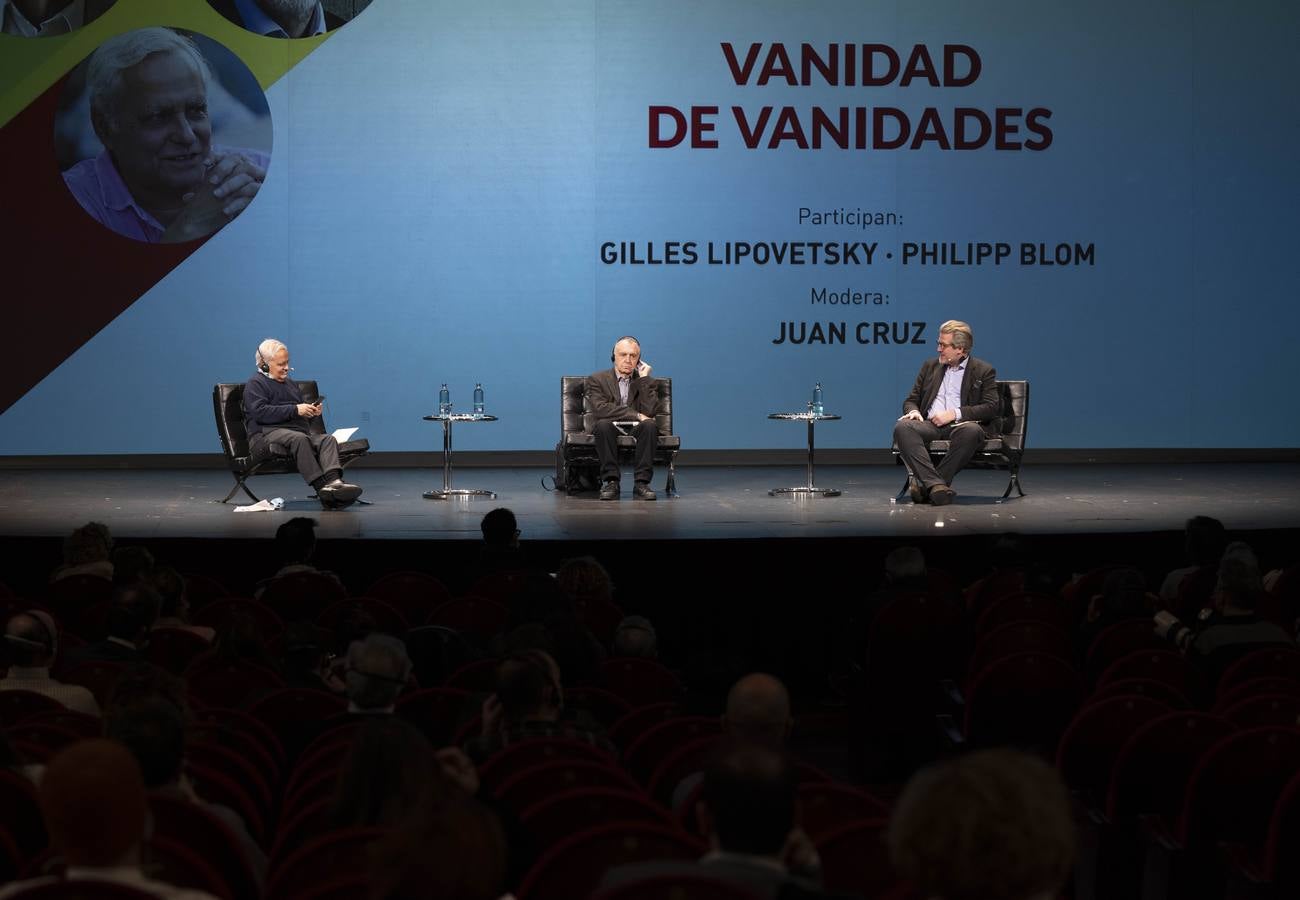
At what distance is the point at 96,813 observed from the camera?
74.5 inches

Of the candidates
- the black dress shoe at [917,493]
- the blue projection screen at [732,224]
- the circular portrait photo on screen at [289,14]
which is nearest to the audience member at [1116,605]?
the black dress shoe at [917,493]

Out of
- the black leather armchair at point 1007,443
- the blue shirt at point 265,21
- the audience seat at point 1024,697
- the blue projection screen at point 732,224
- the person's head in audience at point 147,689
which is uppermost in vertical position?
the blue shirt at point 265,21

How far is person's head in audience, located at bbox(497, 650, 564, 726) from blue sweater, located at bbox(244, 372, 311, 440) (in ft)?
19.3

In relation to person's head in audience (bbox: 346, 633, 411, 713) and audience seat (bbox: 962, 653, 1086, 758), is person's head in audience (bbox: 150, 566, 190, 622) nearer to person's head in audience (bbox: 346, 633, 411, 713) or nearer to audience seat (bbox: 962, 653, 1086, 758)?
person's head in audience (bbox: 346, 633, 411, 713)

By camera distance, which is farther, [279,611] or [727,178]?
[727,178]

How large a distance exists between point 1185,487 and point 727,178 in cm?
385

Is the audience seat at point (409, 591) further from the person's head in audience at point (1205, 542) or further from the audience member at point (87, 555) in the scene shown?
the person's head in audience at point (1205, 542)

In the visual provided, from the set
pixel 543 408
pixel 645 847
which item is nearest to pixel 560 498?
pixel 543 408

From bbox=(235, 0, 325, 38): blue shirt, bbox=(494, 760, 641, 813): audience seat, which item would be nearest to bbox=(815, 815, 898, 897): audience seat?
bbox=(494, 760, 641, 813): audience seat

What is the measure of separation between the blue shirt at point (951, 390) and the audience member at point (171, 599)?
17.3 feet

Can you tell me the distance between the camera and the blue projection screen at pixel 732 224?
36.0 feet

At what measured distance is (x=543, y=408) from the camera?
11266mm

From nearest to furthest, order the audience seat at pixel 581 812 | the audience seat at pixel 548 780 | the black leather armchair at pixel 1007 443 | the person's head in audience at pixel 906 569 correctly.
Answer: the audience seat at pixel 581 812 → the audience seat at pixel 548 780 → the person's head in audience at pixel 906 569 → the black leather armchair at pixel 1007 443

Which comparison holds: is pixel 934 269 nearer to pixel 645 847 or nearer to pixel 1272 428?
pixel 1272 428
